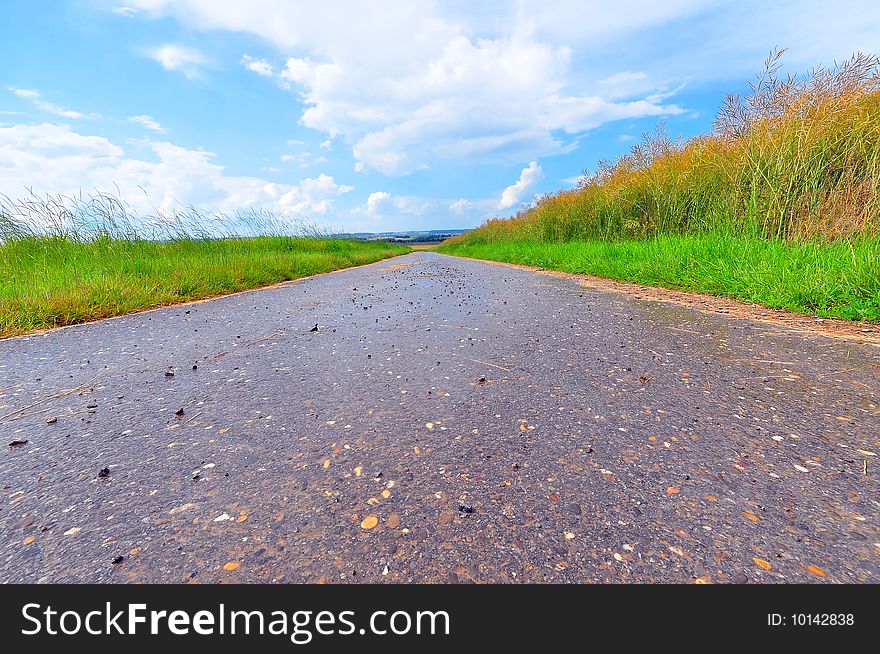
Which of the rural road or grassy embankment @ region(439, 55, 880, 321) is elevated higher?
grassy embankment @ region(439, 55, 880, 321)

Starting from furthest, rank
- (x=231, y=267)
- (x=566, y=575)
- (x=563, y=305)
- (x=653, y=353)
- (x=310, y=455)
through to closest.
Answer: (x=231, y=267) → (x=563, y=305) → (x=653, y=353) → (x=310, y=455) → (x=566, y=575)

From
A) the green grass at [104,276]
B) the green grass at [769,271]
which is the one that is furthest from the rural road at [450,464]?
the green grass at [104,276]

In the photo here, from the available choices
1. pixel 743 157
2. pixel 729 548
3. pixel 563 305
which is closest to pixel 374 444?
pixel 729 548

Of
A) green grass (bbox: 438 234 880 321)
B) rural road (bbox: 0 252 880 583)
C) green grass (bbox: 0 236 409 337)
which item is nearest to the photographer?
rural road (bbox: 0 252 880 583)

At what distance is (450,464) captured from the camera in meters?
1.36

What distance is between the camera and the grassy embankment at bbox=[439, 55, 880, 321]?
152 inches

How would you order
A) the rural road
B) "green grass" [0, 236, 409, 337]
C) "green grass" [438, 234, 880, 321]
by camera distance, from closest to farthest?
the rural road
"green grass" [438, 234, 880, 321]
"green grass" [0, 236, 409, 337]

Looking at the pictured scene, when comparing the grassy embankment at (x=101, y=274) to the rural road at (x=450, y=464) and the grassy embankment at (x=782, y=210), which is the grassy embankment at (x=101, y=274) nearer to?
the rural road at (x=450, y=464)

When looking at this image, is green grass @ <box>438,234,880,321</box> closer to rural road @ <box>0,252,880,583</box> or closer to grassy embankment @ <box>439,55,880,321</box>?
grassy embankment @ <box>439,55,880,321</box>

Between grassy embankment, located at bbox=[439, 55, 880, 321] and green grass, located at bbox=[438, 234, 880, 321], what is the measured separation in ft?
0.04

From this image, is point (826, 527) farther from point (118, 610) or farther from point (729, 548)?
point (118, 610)

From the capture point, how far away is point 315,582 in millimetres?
902

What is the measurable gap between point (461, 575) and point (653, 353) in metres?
2.25

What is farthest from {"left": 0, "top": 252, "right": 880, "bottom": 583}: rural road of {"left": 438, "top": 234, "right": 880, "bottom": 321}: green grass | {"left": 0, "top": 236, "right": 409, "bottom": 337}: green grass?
{"left": 0, "top": 236, "right": 409, "bottom": 337}: green grass
